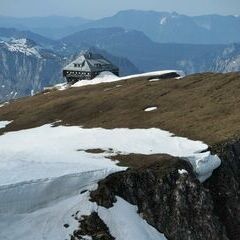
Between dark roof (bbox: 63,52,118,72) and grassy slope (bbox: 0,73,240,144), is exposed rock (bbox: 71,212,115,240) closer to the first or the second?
grassy slope (bbox: 0,73,240,144)

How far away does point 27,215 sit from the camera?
40781mm

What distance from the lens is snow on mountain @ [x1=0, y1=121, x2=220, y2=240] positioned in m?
40.0

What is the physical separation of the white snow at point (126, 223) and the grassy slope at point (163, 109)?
1439 centimetres

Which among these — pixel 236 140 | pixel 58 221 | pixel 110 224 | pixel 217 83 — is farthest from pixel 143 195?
pixel 217 83

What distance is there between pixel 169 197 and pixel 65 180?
363 inches

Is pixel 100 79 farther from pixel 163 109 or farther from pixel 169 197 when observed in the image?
pixel 169 197

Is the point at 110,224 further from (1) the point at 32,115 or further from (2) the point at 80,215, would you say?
(1) the point at 32,115

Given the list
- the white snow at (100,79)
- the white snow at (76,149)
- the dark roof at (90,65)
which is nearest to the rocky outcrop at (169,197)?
the white snow at (76,149)

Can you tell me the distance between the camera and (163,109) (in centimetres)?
7112

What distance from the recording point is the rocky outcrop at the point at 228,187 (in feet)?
161

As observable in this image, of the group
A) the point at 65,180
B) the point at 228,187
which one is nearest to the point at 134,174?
the point at 65,180

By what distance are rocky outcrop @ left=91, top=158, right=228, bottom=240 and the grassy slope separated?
8673 millimetres

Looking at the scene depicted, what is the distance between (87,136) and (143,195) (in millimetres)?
16887

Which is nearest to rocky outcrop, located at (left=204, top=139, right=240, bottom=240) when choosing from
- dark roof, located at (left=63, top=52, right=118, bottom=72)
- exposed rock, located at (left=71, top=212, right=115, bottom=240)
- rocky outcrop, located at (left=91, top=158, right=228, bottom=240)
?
rocky outcrop, located at (left=91, top=158, right=228, bottom=240)
